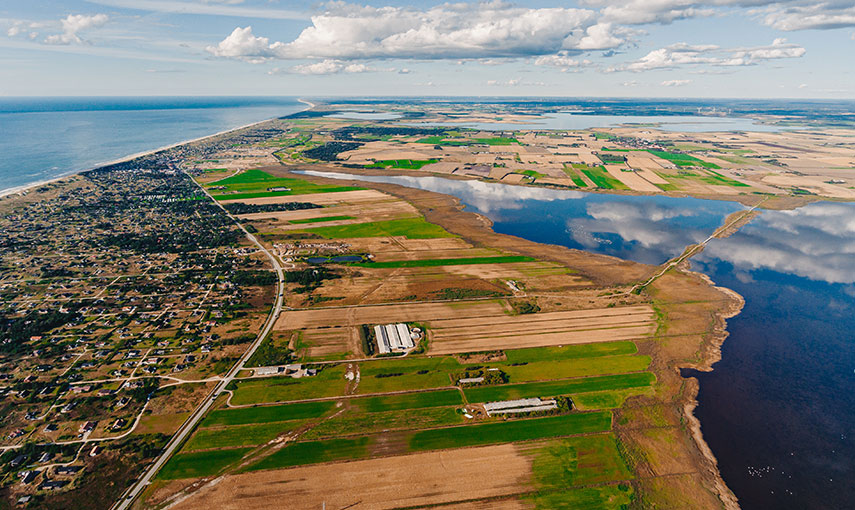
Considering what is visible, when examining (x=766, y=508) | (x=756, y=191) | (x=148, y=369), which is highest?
(x=756, y=191)

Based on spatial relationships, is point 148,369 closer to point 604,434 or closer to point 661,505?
point 604,434

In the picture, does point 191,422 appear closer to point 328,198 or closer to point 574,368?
point 574,368

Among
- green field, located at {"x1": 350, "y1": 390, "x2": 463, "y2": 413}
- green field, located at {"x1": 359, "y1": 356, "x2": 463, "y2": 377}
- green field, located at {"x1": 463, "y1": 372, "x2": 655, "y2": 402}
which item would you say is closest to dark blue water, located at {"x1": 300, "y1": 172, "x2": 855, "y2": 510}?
green field, located at {"x1": 463, "y1": 372, "x2": 655, "y2": 402}

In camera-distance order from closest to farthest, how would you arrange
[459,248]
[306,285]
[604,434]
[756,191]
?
[604,434], [306,285], [459,248], [756,191]

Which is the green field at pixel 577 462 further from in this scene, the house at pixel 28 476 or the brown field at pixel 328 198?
the brown field at pixel 328 198

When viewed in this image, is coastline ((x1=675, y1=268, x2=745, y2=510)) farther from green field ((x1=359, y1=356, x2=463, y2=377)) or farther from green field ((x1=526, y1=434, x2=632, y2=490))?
green field ((x1=359, y1=356, x2=463, y2=377))

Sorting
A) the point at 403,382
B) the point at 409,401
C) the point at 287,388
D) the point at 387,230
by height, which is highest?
the point at 387,230

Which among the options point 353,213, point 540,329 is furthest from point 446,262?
point 353,213

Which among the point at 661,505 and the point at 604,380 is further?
the point at 604,380

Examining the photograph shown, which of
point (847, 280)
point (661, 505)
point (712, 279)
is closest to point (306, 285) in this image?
point (661, 505)
